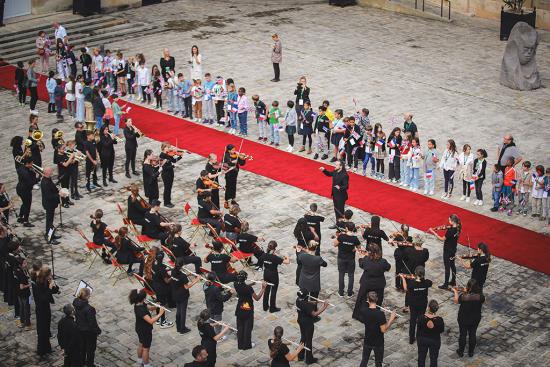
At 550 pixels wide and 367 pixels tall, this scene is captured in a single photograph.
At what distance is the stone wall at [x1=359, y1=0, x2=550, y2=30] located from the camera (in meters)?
38.3

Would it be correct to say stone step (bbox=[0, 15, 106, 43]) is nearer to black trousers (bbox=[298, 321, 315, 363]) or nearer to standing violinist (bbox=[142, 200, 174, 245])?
standing violinist (bbox=[142, 200, 174, 245])

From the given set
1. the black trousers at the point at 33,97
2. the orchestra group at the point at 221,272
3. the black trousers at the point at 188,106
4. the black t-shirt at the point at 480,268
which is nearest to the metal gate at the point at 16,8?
the black trousers at the point at 33,97

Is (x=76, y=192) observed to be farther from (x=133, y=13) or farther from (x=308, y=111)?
(x=133, y=13)

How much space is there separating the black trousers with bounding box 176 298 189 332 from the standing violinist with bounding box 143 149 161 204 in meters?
5.31

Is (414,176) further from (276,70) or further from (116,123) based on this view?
(276,70)

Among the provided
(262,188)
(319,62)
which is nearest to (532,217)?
(262,188)

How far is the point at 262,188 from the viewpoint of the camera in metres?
25.2

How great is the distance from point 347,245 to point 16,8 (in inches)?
975

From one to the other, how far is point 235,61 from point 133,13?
8213mm

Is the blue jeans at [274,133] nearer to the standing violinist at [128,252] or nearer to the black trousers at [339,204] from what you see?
the black trousers at [339,204]

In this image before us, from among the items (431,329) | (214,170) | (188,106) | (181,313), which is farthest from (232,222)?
(188,106)

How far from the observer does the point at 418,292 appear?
17.9 metres

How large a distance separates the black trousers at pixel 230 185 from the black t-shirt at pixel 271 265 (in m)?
5.10

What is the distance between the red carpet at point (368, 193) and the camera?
22.2m
